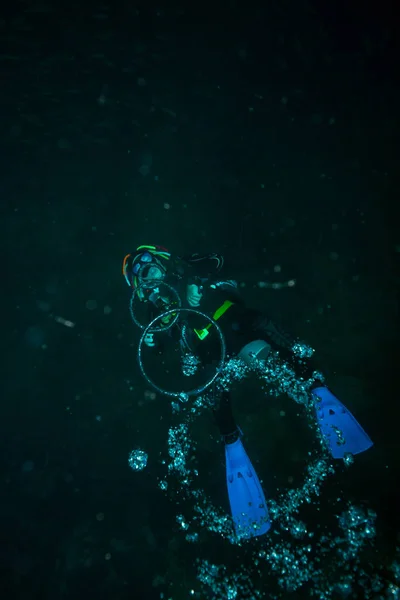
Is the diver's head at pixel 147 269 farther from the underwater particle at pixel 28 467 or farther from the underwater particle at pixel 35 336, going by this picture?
the underwater particle at pixel 28 467

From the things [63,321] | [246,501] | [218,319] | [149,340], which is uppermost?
[218,319]

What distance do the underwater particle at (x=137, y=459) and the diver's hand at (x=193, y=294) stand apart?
148 inches

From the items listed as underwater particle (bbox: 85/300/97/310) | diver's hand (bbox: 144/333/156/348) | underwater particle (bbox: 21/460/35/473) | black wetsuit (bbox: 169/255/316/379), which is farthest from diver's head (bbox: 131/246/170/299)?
underwater particle (bbox: 21/460/35/473)

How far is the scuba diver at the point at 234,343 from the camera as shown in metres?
3.89

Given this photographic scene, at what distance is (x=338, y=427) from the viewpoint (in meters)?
3.91

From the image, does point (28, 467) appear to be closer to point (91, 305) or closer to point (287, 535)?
point (91, 305)

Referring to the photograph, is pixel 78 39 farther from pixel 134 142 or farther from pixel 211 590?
pixel 211 590

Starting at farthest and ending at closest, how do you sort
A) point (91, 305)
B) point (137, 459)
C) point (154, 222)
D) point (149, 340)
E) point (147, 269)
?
point (154, 222) < point (91, 305) < point (137, 459) < point (147, 269) < point (149, 340)

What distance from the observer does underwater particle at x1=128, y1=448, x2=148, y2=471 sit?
19.8 feet

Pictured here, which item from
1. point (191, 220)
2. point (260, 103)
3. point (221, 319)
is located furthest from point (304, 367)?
point (260, 103)

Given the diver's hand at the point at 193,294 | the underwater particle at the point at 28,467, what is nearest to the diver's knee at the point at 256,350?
the diver's hand at the point at 193,294

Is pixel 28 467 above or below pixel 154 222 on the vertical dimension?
below

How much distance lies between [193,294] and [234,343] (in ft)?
3.03

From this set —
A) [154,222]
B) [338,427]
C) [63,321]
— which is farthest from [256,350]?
[63,321]
